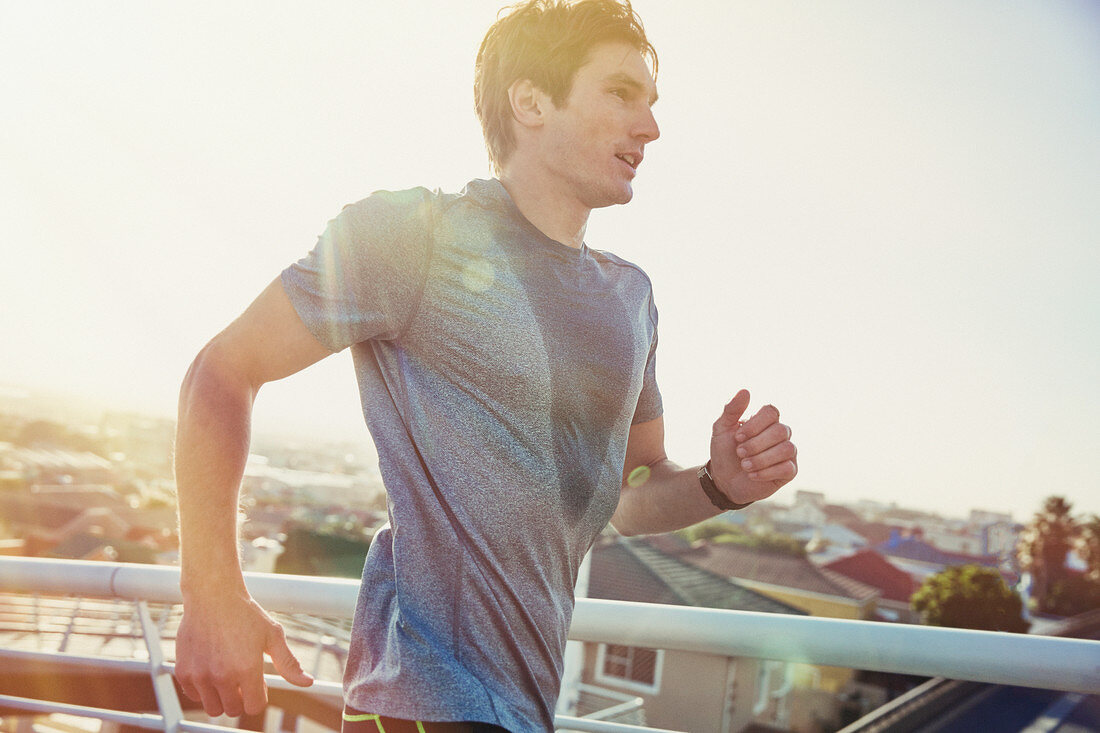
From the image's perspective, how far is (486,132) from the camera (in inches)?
54.1

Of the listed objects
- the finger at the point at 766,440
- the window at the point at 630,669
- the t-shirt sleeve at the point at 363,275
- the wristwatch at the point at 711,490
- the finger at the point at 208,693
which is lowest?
the window at the point at 630,669

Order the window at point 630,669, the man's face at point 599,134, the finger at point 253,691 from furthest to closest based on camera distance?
the window at point 630,669 < the man's face at point 599,134 < the finger at point 253,691

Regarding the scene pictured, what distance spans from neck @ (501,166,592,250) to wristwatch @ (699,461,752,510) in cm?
48

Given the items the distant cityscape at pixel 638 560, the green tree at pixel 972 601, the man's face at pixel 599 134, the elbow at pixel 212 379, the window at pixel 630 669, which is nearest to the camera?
the elbow at pixel 212 379

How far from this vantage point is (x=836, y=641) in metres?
1.36

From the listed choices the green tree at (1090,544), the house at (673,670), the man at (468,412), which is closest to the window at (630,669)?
the house at (673,670)

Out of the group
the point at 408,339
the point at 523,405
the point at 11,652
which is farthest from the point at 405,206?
the point at 11,652

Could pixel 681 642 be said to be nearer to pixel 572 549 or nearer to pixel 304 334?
pixel 572 549

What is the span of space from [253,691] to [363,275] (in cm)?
51

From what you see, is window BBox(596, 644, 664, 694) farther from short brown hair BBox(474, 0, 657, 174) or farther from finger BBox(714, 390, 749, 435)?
short brown hair BBox(474, 0, 657, 174)

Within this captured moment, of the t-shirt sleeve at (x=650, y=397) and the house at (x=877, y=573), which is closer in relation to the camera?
the t-shirt sleeve at (x=650, y=397)

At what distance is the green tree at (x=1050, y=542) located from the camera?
147 feet

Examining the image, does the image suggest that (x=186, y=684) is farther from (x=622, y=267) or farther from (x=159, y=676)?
(x=159, y=676)

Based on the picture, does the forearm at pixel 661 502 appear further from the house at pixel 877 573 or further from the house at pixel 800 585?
the house at pixel 877 573
